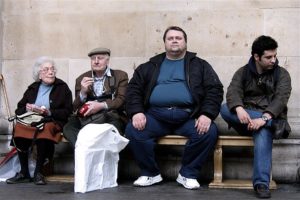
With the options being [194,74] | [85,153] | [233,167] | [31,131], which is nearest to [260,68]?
[194,74]

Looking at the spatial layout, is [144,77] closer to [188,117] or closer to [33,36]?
[188,117]

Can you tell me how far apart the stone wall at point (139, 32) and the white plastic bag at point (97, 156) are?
126 cm

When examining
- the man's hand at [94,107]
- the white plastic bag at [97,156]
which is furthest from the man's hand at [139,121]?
the man's hand at [94,107]

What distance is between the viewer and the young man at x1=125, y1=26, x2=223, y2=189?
6.04 m

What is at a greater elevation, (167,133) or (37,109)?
(37,109)

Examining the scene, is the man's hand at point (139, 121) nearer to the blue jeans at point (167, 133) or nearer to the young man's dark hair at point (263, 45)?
the blue jeans at point (167, 133)

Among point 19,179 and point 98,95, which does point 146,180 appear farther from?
point 19,179

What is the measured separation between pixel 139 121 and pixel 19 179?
1.48 m

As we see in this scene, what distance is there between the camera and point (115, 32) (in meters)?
7.16

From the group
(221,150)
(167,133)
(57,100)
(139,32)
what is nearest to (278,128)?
(221,150)

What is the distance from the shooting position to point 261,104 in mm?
6016

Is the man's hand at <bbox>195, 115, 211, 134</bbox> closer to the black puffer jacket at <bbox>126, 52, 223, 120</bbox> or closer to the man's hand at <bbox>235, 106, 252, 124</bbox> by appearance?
the black puffer jacket at <bbox>126, 52, 223, 120</bbox>

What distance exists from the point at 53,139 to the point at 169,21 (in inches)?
73.6

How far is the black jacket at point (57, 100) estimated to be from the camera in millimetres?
6617
